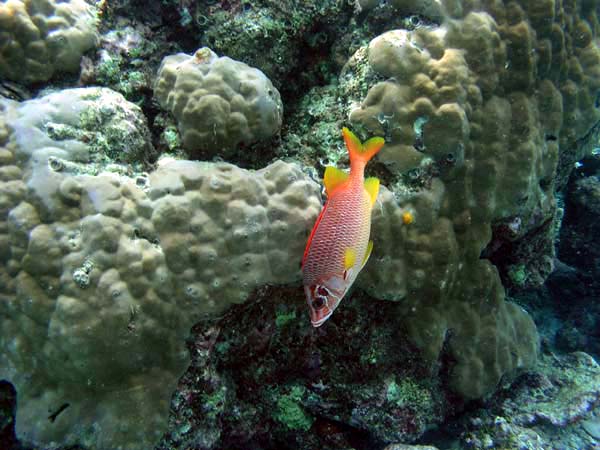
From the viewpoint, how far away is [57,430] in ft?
8.12

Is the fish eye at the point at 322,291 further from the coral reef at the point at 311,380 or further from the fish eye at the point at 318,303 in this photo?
the coral reef at the point at 311,380

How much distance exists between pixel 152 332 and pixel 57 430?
85 centimetres

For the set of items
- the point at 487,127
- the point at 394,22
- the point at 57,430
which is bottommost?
the point at 57,430

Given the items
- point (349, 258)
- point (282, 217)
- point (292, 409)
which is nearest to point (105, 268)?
point (282, 217)

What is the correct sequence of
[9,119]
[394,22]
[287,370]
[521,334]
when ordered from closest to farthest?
[9,119], [287,370], [394,22], [521,334]

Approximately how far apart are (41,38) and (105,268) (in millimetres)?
1916

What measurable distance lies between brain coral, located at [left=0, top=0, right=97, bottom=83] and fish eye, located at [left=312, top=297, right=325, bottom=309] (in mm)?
2696

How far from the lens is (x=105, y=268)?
246 cm

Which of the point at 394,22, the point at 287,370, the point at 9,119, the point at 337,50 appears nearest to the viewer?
the point at 9,119

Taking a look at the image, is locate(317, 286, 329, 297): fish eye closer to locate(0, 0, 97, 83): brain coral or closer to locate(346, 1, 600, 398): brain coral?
locate(346, 1, 600, 398): brain coral

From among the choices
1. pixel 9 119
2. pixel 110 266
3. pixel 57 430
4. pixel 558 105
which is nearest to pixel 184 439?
pixel 57 430

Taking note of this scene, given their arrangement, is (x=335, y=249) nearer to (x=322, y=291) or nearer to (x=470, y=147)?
(x=322, y=291)

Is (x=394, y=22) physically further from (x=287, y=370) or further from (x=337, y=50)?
(x=287, y=370)

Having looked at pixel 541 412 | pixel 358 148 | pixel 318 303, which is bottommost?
pixel 541 412
